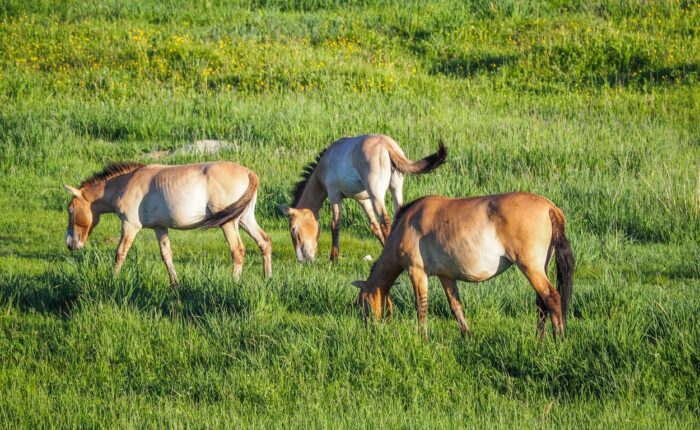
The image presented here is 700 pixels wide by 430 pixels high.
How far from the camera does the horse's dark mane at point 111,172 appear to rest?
11.2 metres

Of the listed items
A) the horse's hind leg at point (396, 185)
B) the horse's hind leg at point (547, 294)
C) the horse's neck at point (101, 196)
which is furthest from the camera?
the horse's hind leg at point (396, 185)

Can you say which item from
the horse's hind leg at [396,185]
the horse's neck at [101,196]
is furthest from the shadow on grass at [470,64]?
the horse's neck at [101,196]

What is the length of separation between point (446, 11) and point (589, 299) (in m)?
17.1

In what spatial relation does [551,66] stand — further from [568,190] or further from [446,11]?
[568,190]

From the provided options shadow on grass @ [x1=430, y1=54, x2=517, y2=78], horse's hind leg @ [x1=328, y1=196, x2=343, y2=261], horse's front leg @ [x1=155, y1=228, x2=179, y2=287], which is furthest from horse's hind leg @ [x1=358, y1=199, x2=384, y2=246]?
shadow on grass @ [x1=430, y1=54, x2=517, y2=78]

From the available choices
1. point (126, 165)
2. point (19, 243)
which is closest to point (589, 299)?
point (126, 165)

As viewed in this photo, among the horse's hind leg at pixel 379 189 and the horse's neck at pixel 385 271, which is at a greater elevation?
the horse's neck at pixel 385 271

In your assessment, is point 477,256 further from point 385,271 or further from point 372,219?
point 372,219

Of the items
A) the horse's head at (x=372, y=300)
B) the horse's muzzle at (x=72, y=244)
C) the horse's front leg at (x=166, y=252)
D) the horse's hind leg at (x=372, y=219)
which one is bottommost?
the horse's hind leg at (x=372, y=219)

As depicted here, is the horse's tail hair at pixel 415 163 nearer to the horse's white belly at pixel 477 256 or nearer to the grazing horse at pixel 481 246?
the grazing horse at pixel 481 246

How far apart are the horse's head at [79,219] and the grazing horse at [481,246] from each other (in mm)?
4112

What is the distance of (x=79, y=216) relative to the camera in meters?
11.2

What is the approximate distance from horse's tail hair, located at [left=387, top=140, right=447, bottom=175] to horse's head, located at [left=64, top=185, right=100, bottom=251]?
10.9ft

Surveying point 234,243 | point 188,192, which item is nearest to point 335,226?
point 234,243
